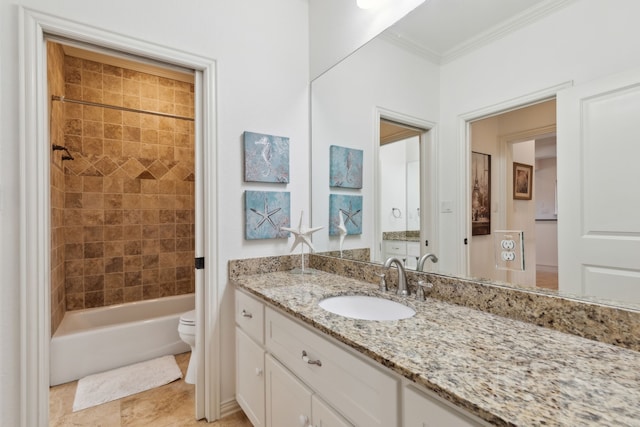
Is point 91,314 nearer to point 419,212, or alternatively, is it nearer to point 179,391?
point 179,391

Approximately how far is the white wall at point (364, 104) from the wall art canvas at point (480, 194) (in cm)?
30

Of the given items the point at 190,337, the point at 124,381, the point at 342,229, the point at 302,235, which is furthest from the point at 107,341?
the point at 342,229

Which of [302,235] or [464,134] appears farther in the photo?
[302,235]

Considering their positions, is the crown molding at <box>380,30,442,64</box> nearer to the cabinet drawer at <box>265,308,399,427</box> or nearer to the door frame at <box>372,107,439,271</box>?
the door frame at <box>372,107,439,271</box>

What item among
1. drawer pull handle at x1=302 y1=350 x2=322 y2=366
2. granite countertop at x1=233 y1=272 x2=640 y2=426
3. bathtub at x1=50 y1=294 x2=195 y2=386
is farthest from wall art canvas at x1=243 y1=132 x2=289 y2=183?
bathtub at x1=50 y1=294 x2=195 y2=386

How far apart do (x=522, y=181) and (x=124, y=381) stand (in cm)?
260

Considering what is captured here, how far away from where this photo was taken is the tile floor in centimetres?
171

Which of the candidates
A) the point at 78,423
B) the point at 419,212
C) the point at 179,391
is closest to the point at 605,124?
the point at 419,212

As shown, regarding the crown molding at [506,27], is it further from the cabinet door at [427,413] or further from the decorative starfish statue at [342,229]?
the cabinet door at [427,413]

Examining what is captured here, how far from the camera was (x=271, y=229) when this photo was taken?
6.27 ft

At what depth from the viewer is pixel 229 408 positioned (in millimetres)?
1774

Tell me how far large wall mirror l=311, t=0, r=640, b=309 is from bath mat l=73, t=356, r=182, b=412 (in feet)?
5.02

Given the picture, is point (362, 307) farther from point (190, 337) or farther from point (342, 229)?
point (190, 337)

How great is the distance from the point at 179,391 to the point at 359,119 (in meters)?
2.09
